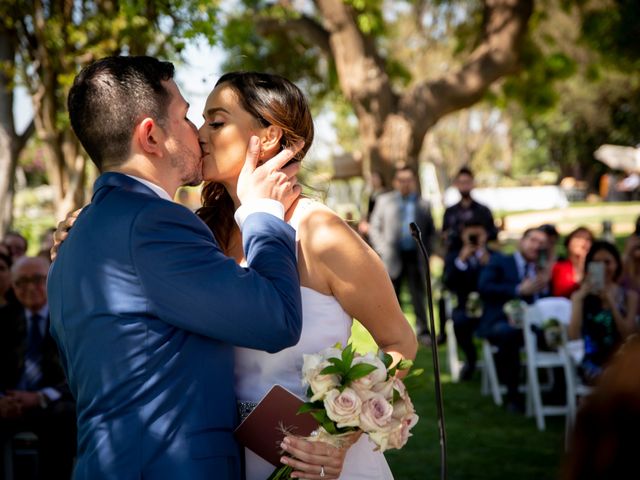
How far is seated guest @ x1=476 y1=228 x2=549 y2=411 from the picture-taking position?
8484 mm

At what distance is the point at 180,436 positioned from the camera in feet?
7.48

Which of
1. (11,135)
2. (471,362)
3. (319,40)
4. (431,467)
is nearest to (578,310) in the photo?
(431,467)

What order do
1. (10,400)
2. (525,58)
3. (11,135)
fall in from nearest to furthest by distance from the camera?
(10,400) < (11,135) < (525,58)

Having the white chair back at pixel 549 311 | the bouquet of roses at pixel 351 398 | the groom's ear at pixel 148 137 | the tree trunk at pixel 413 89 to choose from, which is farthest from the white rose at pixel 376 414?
the tree trunk at pixel 413 89

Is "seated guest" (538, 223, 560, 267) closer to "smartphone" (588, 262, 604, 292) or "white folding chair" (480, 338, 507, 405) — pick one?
"white folding chair" (480, 338, 507, 405)

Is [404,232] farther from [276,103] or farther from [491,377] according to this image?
[276,103]

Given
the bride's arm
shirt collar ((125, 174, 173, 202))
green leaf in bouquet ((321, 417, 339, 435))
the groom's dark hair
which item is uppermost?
the groom's dark hair

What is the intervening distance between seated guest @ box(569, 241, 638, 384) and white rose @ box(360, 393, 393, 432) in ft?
15.0

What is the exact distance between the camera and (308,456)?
2.41m

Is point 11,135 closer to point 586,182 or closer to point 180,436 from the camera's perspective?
point 180,436

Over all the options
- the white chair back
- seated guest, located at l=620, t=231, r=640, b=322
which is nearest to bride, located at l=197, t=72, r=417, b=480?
seated guest, located at l=620, t=231, r=640, b=322

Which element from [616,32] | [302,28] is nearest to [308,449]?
[616,32]

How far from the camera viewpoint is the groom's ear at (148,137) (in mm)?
2357

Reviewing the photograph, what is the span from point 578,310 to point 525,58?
46.2 ft
